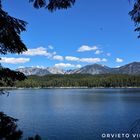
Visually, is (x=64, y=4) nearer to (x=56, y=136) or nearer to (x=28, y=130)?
(x=56, y=136)

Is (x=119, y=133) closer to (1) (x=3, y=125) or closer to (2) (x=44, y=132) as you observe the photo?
(2) (x=44, y=132)

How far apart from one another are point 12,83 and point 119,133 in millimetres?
34734

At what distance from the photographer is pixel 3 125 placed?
7.77 meters

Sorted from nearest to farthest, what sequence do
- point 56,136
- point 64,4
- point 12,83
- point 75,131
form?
point 64,4 → point 12,83 → point 56,136 → point 75,131

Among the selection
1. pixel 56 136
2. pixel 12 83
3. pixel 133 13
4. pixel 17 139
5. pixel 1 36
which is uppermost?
pixel 133 13

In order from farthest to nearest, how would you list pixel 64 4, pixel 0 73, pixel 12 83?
pixel 12 83 → pixel 0 73 → pixel 64 4

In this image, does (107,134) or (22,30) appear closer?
(22,30)

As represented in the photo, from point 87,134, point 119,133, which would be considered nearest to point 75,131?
point 87,134

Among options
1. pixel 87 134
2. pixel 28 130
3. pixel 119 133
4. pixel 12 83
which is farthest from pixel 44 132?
pixel 12 83

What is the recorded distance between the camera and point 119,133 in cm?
4134

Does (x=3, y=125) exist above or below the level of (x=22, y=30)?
below

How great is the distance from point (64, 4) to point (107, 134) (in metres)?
36.2

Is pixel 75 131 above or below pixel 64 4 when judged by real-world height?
below

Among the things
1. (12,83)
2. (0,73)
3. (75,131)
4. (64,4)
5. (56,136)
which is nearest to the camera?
(64,4)
